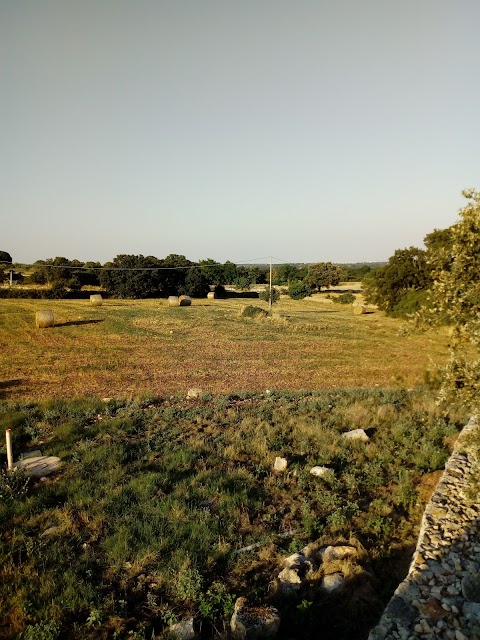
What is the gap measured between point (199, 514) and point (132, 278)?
6409 centimetres

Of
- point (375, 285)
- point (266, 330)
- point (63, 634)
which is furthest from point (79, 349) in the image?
point (375, 285)

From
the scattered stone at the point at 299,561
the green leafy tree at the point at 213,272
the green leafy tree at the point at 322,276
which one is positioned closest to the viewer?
the scattered stone at the point at 299,561

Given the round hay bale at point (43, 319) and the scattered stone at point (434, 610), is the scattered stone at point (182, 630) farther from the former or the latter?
the round hay bale at point (43, 319)

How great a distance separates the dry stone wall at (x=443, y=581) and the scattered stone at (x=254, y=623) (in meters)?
1.22

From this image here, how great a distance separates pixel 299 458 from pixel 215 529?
11.3 ft

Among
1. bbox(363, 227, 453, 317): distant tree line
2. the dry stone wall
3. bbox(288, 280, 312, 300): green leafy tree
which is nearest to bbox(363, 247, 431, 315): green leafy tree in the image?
bbox(363, 227, 453, 317): distant tree line

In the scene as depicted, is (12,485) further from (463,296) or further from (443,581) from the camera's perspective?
(463,296)

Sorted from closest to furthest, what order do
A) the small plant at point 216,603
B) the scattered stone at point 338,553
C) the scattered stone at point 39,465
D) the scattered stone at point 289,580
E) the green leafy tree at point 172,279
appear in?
the small plant at point 216,603
the scattered stone at point 289,580
the scattered stone at point 338,553
the scattered stone at point 39,465
the green leafy tree at point 172,279

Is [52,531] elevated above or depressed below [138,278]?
below

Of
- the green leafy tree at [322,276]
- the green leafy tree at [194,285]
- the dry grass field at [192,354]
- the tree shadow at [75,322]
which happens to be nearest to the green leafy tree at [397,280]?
the dry grass field at [192,354]

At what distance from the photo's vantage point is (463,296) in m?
6.84

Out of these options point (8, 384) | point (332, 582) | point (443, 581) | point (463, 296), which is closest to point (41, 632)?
point (332, 582)

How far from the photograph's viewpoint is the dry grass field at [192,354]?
19.7m

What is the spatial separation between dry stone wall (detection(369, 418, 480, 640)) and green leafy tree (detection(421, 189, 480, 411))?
86 cm
